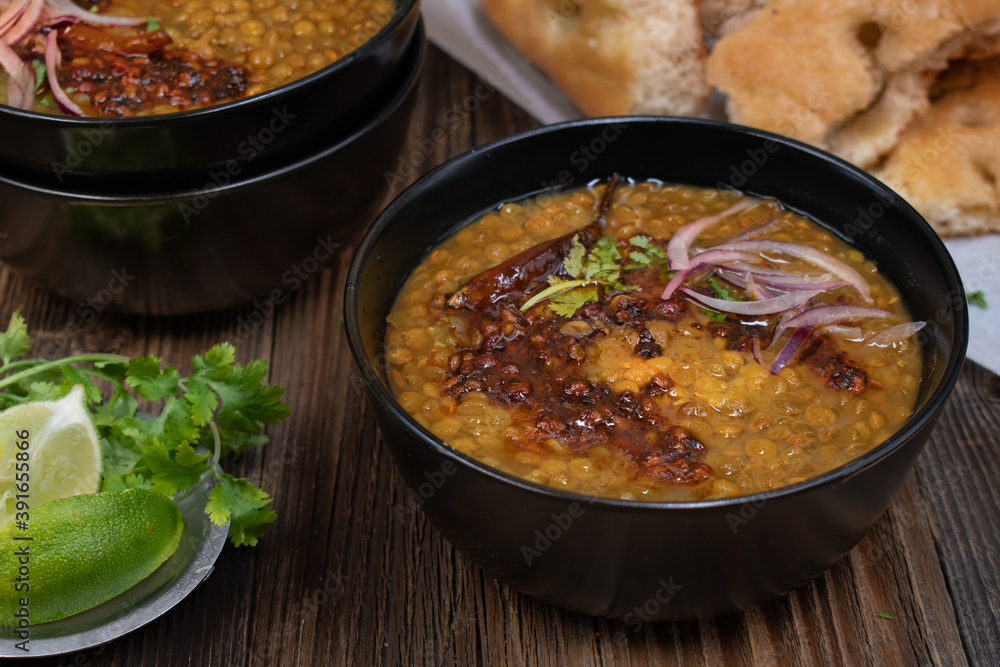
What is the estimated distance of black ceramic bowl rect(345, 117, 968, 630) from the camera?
2109mm

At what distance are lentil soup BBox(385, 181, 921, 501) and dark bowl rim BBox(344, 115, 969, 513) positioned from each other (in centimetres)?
18

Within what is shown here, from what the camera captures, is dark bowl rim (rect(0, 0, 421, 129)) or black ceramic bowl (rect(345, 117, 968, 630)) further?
dark bowl rim (rect(0, 0, 421, 129))

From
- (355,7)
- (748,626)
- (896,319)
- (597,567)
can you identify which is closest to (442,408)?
(597,567)

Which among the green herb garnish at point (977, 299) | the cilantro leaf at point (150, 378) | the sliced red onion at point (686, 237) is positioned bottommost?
the cilantro leaf at point (150, 378)

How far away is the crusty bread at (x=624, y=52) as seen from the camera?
3.95 metres

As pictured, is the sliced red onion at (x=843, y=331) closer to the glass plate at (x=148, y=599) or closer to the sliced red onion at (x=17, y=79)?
the glass plate at (x=148, y=599)

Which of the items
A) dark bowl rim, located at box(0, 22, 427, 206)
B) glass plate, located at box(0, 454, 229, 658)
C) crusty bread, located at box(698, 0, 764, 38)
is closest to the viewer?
glass plate, located at box(0, 454, 229, 658)

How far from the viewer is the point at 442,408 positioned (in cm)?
250

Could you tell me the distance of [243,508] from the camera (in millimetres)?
2777

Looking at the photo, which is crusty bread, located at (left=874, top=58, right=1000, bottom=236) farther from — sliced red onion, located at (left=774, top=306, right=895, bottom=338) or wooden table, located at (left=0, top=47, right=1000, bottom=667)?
sliced red onion, located at (left=774, top=306, right=895, bottom=338)

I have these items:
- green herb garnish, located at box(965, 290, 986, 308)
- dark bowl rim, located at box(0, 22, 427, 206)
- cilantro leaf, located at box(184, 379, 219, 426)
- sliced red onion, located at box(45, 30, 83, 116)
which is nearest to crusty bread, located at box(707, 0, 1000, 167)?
green herb garnish, located at box(965, 290, 986, 308)

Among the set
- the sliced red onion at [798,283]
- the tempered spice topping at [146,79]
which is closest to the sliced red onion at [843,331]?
the sliced red onion at [798,283]

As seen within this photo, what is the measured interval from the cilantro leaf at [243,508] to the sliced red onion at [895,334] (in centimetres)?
179

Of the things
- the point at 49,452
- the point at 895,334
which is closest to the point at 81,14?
the point at 49,452
